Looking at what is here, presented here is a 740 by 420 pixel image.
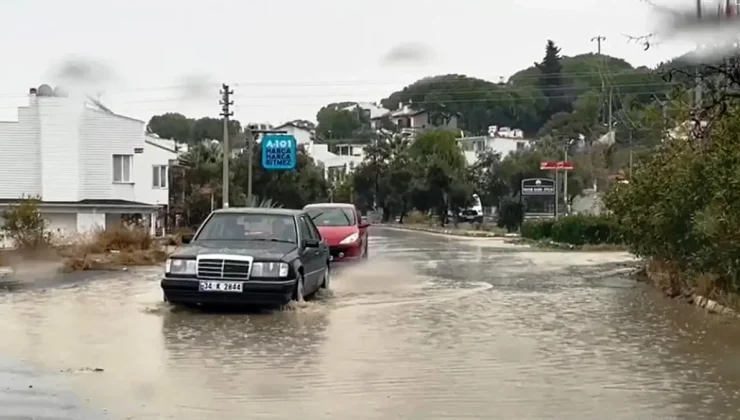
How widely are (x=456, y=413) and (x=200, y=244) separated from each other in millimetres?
7740

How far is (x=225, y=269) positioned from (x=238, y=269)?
6.7 inches

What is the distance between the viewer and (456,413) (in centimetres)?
817

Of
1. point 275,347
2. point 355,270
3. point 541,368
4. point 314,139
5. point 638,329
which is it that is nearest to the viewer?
point 541,368

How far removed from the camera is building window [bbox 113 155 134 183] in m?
56.7

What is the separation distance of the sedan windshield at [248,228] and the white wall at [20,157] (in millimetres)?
42402

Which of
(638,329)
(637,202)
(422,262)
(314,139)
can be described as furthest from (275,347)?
(314,139)

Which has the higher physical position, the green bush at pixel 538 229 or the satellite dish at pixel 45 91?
the satellite dish at pixel 45 91

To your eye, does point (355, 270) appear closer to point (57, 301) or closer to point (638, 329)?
point (57, 301)

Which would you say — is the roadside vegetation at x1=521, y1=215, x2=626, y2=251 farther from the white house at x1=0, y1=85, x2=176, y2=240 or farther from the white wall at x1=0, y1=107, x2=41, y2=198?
the white wall at x1=0, y1=107, x2=41, y2=198

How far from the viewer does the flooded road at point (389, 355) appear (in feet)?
27.8

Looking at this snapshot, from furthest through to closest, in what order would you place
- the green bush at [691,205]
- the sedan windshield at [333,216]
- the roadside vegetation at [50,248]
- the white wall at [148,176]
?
1. the white wall at [148,176]
2. the sedan windshield at [333,216]
3. the roadside vegetation at [50,248]
4. the green bush at [691,205]

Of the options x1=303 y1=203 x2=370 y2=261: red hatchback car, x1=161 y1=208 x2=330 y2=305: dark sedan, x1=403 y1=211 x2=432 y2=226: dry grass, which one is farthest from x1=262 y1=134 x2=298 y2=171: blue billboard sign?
x1=161 y1=208 x2=330 y2=305: dark sedan

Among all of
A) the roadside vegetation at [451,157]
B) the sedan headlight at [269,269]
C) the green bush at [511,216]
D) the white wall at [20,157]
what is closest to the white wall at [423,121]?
the roadside vegetation at [451,157]

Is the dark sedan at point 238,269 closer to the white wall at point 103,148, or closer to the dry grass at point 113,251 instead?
the dry grass at point 113,251
